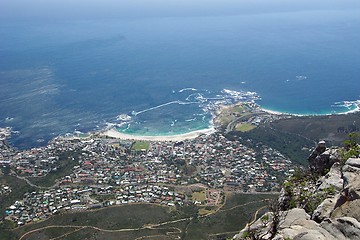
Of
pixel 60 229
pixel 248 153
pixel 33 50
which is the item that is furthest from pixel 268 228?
pixel 33 50

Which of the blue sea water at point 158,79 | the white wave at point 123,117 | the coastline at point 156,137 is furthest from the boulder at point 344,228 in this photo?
the white wave at point 123,117

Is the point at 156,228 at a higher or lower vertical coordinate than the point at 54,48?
lower

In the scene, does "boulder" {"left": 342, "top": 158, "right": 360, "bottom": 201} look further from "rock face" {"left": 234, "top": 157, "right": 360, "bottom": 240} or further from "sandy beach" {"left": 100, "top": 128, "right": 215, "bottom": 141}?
"sandy beach" {"left": 100, "top": 128, "right": 215, "bottom": 141}

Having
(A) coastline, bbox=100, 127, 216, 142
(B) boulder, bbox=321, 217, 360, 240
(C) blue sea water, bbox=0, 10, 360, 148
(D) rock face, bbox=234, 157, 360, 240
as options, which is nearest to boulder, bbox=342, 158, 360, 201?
(D) rock face, bbox=234, 157, 360, 240

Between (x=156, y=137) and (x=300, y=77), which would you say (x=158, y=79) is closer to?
(x=156, y=137)

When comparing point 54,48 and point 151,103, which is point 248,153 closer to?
point 151,103

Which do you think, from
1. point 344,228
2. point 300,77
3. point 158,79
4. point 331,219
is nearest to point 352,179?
point 331,219
